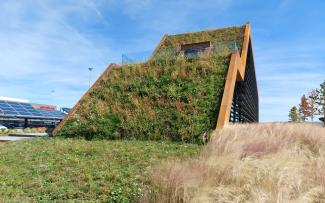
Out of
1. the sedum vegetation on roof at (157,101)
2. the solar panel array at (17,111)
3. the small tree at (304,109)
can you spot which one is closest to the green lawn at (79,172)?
the sedum vegetation on roof at (157,101)

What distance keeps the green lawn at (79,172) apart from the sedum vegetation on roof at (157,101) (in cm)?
223

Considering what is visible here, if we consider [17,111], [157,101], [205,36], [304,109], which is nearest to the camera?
[157,101]

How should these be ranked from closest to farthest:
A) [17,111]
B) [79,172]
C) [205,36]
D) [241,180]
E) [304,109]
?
1. [241,180]
2. [79,172]
3. [205,36]
4. [17,111]
5. [304,109]

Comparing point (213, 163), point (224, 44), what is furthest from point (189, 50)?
point (213, 163)

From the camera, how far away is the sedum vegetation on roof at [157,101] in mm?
11781

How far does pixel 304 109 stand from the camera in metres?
53.4

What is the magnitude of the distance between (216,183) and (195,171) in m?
0.53

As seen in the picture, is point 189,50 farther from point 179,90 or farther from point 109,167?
point 109,167

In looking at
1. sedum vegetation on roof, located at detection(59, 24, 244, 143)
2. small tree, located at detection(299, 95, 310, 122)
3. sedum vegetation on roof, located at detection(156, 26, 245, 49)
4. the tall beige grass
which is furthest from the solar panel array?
small tree, located at detection(299, 95, 310, 122)

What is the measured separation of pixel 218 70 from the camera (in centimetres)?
1380

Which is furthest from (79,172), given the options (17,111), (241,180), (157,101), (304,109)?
(304,109)

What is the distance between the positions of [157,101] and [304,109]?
48357 mm

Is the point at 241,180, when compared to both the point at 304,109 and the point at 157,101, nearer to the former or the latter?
the point at 157,101

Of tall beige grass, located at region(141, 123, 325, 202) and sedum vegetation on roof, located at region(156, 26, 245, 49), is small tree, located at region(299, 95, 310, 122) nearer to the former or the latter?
sedum vegetation on roof, located at region(156, 26, 245, 49)
